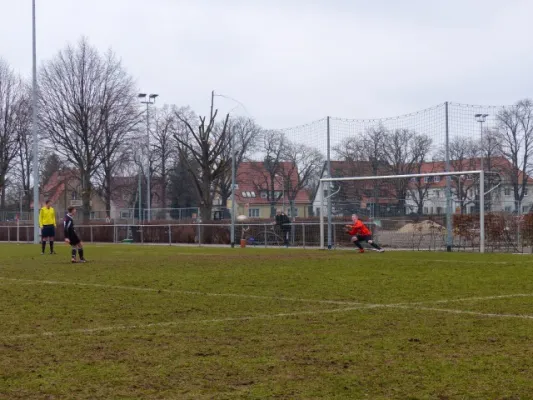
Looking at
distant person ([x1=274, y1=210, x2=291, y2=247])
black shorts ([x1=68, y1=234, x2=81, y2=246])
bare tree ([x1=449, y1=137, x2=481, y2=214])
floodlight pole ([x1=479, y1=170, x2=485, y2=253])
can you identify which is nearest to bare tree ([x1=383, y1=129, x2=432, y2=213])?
bare tree ([x1=449, y1=137, x2=481, y2=214])

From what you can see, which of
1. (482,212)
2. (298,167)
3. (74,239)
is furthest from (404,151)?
(74,239)

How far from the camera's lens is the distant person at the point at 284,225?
34312 millimetres

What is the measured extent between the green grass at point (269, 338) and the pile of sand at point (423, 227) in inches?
510

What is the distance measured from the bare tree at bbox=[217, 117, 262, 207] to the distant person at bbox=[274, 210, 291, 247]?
39.8 ft

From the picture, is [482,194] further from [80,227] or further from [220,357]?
[80,227]

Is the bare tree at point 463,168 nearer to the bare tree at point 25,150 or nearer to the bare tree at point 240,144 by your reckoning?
the bare tree at point 240,144

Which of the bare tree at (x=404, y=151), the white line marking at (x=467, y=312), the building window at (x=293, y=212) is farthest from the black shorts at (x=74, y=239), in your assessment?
the building window at (x=293, y=212)

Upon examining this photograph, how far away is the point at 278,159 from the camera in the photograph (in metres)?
39.2

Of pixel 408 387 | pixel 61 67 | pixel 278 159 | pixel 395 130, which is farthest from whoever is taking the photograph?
pixel 61 67

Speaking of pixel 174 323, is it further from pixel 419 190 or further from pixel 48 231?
pixel 419 190

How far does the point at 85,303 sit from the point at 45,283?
3.96 m

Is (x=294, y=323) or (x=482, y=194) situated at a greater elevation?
(x=482, y=194)

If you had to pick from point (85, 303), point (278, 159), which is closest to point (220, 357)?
point (85, 303)

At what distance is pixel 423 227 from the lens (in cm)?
2844
